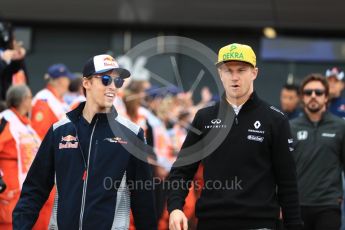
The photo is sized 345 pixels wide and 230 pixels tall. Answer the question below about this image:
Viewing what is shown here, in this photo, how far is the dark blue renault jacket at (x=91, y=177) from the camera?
590 centimetres

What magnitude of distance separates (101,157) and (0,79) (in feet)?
17.7

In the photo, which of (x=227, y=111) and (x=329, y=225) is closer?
(x=227, y=111)

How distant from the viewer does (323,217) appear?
28.9ft

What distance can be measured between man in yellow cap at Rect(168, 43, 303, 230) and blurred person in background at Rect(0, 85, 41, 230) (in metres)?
3.11

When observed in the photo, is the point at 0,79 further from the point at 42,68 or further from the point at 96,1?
the point at 42,68

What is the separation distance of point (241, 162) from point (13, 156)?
3.66m

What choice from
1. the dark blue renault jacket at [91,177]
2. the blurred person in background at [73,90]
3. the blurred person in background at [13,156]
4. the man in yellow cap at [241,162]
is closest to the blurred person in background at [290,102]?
the blurred person in background at [73,90]

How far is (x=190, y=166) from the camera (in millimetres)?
6289

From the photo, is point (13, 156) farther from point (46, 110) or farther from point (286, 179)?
point (286, 179)

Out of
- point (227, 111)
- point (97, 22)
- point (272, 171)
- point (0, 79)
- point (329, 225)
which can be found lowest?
point (329, 225)

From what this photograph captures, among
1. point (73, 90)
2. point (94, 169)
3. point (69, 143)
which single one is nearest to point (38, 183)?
point (69, 143)

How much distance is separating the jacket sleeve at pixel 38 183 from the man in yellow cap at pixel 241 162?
93 cm

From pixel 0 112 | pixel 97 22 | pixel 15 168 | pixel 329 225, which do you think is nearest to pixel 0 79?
pixel 0 112

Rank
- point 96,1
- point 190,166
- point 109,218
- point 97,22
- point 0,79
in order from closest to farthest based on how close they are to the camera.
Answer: point 109,218 → point 190,166 → point 0,79 → point 96,1 → point 97,22
